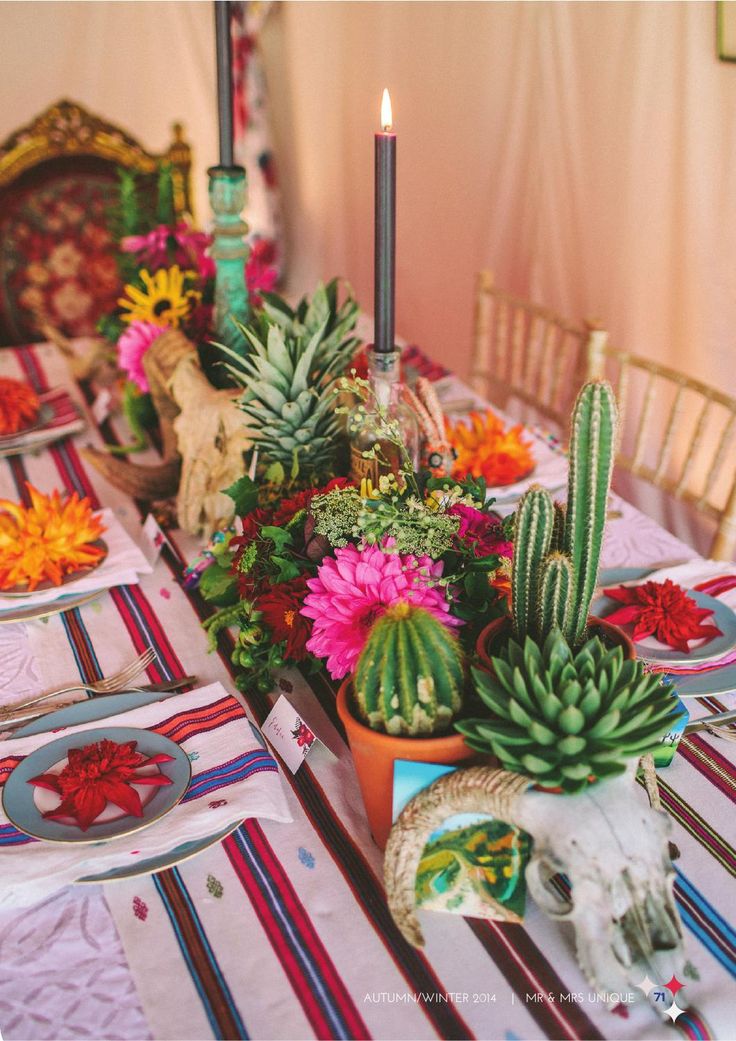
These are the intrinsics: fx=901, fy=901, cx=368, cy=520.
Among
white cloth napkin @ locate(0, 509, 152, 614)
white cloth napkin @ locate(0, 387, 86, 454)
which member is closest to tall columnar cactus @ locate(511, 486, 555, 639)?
white cloth napkin @ locate(0, 509, 152, 614)

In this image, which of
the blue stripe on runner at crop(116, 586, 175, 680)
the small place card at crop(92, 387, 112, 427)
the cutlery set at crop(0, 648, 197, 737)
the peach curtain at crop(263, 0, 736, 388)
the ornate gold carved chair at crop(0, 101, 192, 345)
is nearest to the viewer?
the cutlery set at crop(0, 648, 197, 737)

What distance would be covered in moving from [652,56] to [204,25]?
2.12m

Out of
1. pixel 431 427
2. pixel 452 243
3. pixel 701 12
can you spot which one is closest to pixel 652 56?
pixel 701 12

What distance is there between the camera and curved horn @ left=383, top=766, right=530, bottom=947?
0.65 m

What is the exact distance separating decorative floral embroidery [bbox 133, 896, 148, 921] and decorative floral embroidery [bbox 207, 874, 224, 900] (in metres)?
0.05

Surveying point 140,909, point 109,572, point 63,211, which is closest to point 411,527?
point 140,909

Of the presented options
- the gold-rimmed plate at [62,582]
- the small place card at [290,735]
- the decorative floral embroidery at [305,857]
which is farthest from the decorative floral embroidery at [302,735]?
the gold-rimmed plate at [62,582]

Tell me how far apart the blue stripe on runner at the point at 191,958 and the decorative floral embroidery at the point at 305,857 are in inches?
3.7

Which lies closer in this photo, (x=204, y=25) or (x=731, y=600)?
(x=731, y=600)

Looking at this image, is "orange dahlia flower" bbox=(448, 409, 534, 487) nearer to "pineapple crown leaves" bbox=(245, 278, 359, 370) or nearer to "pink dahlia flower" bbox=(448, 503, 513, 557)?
"pineapple crown leaves" bbox=(245, 278, 359, 370)

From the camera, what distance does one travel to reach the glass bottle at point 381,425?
2.99 ft

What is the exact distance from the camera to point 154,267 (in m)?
1.64

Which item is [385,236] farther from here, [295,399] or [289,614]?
[289,614]

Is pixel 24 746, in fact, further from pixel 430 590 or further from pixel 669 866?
pixel 669 866
